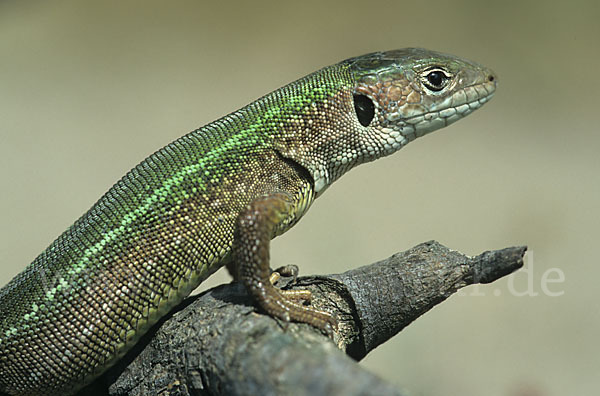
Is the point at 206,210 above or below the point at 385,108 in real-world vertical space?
below

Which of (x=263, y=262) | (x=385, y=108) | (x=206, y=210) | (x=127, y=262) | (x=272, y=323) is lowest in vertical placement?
(x=272, y=323)

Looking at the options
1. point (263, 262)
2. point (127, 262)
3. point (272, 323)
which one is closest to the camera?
point (272, 323)

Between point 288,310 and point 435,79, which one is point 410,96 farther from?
point 288,310

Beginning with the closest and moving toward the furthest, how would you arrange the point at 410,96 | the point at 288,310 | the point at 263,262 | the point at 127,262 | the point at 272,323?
the point at 272,323 < the point at 288,310 < the point at 263,262 < the point at 127,262 < the point at 410,96

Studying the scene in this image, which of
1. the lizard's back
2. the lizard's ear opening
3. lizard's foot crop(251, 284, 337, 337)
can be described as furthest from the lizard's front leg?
the lizard's ear opening

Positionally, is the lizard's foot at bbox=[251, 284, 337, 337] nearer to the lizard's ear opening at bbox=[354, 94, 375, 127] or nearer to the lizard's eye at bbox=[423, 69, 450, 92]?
the lizard's ear opening at bbox=[354, 94, 375, 127]

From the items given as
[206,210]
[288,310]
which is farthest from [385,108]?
[288,310]
